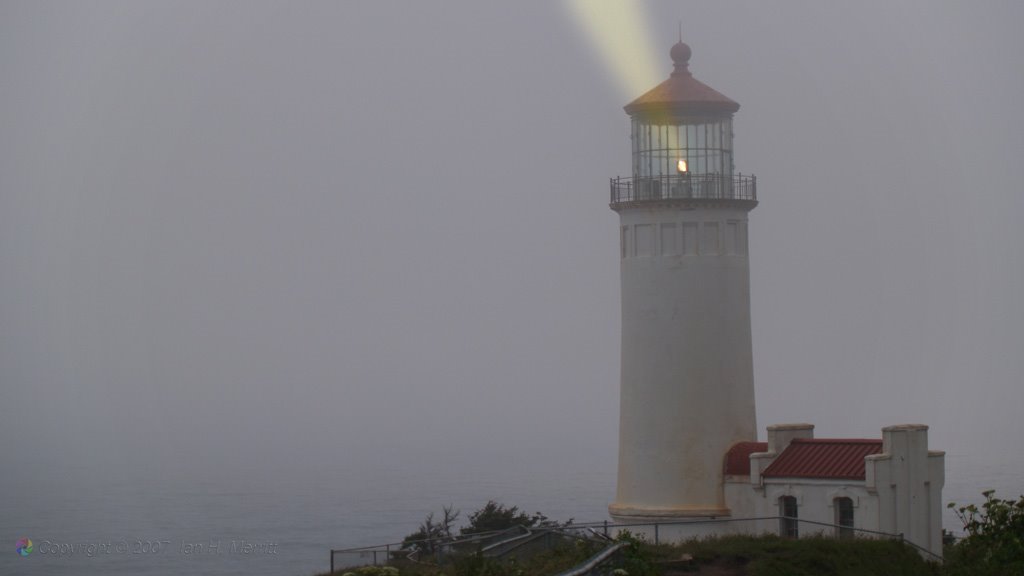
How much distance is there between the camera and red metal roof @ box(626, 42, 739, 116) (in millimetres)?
34031

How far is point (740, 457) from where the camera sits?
107 feet

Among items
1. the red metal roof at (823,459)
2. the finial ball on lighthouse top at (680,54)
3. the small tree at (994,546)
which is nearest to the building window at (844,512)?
the red metal roof at (823,459)

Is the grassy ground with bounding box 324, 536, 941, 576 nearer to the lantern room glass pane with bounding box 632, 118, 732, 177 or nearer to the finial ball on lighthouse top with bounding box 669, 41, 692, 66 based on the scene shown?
the lantern room glass pane with bounding box 632, 118, 732, 177

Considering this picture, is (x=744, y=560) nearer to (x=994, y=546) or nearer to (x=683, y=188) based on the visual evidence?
(x=994, y=546)

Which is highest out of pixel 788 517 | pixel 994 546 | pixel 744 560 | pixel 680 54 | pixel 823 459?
pixel 680 54

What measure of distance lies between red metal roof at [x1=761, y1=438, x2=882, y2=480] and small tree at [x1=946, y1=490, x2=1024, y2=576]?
88.7 inches

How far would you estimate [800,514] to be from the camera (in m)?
31.1

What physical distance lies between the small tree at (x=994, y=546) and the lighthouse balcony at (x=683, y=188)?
808 centimetres

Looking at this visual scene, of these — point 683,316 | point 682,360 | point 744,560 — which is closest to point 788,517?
point 682,360

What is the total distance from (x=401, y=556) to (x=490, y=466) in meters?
146

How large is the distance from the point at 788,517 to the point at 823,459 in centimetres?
135

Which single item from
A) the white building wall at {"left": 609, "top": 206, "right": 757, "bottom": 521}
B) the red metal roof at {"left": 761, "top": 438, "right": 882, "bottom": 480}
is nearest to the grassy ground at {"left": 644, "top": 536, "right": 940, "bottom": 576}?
the red metal roof at {"left": 761, "top": 438, "right": 882, "bottom": 480}

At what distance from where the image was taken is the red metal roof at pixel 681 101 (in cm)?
3403

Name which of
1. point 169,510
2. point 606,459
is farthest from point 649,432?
point 606,459
